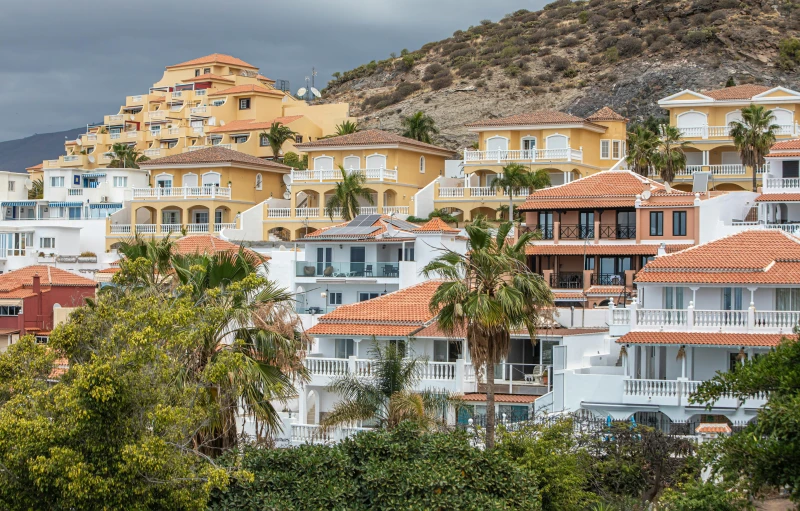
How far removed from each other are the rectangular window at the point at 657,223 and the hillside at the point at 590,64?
48853 mm

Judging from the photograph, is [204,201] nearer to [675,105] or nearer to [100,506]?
[675,105]

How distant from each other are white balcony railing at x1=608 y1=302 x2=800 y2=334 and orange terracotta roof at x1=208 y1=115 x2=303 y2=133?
230ft

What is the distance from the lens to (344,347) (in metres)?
45.6

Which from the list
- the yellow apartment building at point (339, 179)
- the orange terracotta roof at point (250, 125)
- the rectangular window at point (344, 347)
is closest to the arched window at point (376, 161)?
the yellow apartment building at point (339, 179)

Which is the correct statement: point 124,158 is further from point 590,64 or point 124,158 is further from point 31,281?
point 31,281

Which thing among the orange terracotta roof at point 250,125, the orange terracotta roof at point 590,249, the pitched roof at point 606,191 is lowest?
the orange terracotta roof at point 590,249

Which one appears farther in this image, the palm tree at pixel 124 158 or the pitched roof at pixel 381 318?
the palm tree at pixel 124 158

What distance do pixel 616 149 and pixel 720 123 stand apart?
21.4ft

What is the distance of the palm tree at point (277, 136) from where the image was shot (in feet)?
345

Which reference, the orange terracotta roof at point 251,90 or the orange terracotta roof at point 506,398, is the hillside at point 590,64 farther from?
the orange terracotta roof at point 506,398

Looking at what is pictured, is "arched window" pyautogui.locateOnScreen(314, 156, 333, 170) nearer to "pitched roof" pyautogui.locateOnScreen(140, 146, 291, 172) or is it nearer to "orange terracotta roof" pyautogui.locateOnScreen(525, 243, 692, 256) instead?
"pitched roof" pyautogui.locateOnScreen(140, 146, 291, 172)

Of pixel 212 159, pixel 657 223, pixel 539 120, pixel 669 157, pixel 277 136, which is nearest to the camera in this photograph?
pixel 657 223

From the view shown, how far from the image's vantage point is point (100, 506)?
25703mm

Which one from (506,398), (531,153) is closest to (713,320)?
(506,398)
